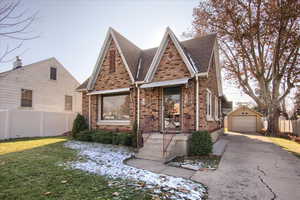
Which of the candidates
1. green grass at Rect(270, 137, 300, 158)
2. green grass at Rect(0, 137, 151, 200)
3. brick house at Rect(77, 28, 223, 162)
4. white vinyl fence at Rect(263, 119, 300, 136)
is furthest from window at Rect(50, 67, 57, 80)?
white vinyl fence at Rect(263, 119, 300, 136)

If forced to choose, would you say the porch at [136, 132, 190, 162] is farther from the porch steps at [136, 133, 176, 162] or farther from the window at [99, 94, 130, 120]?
the window at [99, 94, 130, 120]

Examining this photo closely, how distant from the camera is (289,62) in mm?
16031

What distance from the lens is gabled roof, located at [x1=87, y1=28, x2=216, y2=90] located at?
8.55 m

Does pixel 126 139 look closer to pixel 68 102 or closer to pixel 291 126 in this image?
pixel 68 102

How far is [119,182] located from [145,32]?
370 inches

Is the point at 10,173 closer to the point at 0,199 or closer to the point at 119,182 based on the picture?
the point at 0,199

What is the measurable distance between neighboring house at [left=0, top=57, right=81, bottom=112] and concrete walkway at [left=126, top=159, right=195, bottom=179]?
12794 millimetres

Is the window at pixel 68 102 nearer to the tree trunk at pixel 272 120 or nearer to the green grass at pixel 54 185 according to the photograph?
the green grass at pixel 54 185

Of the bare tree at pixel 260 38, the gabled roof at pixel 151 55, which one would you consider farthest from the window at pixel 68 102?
the bare tree at pixel 260 38

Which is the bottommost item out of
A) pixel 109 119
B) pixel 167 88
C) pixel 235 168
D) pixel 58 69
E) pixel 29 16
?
pixel 235 168

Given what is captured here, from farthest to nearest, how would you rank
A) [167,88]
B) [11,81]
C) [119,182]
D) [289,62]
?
[289,62], [11,81], [167,88], [119,182]

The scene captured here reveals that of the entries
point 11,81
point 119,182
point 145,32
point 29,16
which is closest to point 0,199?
point 119,182

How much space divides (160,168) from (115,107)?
6.33m

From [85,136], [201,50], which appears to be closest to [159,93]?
[201,50]
